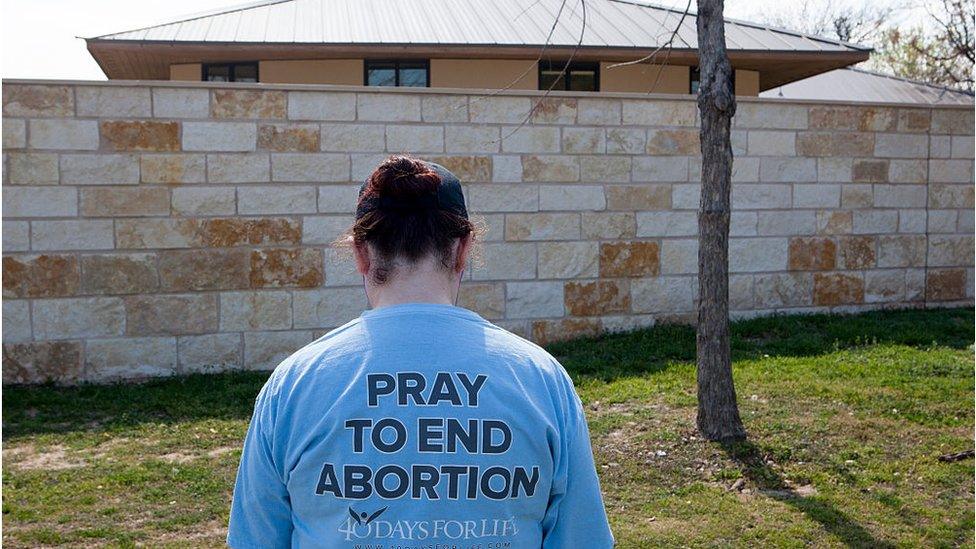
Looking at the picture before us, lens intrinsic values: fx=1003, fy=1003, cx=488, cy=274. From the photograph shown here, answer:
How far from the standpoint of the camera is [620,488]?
5.65 metres

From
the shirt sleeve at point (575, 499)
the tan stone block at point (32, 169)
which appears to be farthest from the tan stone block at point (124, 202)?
the shirt sleeve at point (575, 499)

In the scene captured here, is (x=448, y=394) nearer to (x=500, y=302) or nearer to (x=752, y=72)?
(x=500, y=302)

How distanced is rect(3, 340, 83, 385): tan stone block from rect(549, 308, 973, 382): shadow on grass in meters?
4.03

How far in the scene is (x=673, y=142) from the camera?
31.0ft

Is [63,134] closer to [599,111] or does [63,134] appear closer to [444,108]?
[444,108]

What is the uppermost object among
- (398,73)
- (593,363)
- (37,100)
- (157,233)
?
(398,73)

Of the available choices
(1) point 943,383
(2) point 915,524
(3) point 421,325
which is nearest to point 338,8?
(1) point 943,383

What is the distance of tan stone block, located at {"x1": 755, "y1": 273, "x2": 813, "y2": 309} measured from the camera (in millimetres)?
9867

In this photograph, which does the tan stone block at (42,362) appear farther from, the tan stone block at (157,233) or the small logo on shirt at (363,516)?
the small logo on shirt at (363,516)

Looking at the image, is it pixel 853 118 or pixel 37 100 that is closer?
pixel 37 100

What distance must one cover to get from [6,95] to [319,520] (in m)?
7.20

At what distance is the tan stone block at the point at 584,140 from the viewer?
359 inches

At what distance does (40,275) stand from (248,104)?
216 centimetres

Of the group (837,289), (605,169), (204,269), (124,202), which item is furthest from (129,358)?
(837,289)
